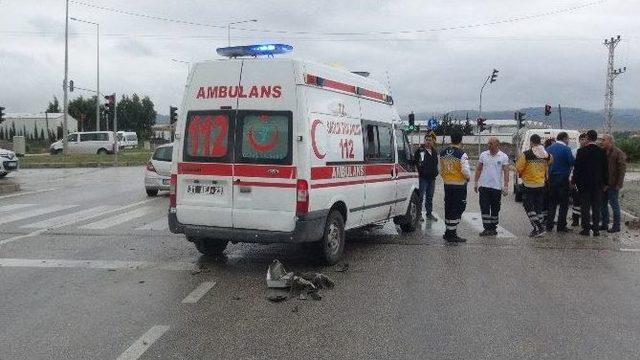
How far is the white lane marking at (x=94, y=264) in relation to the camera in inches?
329

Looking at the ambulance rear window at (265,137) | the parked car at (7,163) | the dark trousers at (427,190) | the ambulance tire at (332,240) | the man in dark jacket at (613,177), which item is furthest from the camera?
the parked car at (7,163)

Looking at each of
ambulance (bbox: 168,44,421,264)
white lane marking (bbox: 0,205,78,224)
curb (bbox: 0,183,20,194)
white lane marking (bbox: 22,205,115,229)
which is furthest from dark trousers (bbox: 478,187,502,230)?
curb (bbox: 0,183,20,194)

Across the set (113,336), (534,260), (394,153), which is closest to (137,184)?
(394,153)

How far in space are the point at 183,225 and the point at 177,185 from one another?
0.51m

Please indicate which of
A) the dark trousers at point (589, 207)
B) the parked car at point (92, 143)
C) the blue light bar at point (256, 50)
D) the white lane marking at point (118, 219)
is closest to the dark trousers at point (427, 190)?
the dark trousers at point (589, 207)

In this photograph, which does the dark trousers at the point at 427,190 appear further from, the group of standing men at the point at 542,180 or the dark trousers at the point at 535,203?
the dark trousers at the point at 535,203

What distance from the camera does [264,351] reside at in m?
5.13

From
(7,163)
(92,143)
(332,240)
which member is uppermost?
(92,143)

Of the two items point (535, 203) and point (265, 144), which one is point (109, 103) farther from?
point (265, 144)

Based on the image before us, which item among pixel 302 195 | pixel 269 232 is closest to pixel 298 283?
pixel 269 232

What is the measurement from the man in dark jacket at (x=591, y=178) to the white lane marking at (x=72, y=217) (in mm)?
9189

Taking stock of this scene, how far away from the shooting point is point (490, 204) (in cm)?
1138

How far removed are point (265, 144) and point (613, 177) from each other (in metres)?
6.94

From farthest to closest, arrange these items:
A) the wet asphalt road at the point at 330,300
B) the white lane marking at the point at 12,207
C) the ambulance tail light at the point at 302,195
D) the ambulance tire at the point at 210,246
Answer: the white lane marking at the point at 12,207 → the ambulance tire at the point at 210,246 → the ambulance tail light at the point at 302,195 → the wet asphalt road at the point at 330,300
